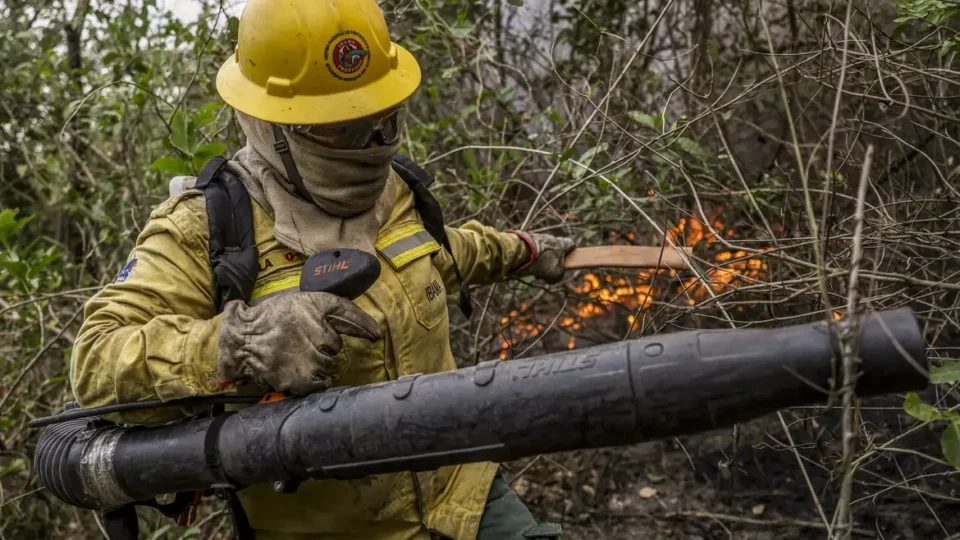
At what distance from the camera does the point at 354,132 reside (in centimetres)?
235

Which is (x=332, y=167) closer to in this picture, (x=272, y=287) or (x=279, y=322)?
(x=272, y=287)

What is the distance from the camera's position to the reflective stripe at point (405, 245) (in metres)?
2.48

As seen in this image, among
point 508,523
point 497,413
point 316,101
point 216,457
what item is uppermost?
point 316,101

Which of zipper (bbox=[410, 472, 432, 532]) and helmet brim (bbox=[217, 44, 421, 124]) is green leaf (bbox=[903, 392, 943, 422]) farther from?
helmet brim (bbox=[217, 44, 421, 124])

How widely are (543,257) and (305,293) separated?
135 cm

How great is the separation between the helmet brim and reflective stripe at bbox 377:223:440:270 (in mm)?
398

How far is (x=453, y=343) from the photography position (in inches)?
183

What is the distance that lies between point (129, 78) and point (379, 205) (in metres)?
3.11

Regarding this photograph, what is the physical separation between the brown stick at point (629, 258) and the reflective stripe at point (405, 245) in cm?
68

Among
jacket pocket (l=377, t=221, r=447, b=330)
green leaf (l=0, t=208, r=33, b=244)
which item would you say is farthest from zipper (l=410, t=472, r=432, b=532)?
green leaf (l=0, t=208, r=33, b=244)

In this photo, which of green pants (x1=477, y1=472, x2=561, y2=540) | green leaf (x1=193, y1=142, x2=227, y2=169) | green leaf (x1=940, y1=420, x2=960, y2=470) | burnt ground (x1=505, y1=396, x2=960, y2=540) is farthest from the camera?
burnt ground (x1=505, y1=396, x2=960, y2=540)

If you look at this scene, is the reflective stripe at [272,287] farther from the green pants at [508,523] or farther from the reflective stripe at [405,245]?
the green pants at [508,523]

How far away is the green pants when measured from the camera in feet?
8.40

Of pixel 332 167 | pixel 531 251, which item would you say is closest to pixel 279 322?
pixel 332 167
